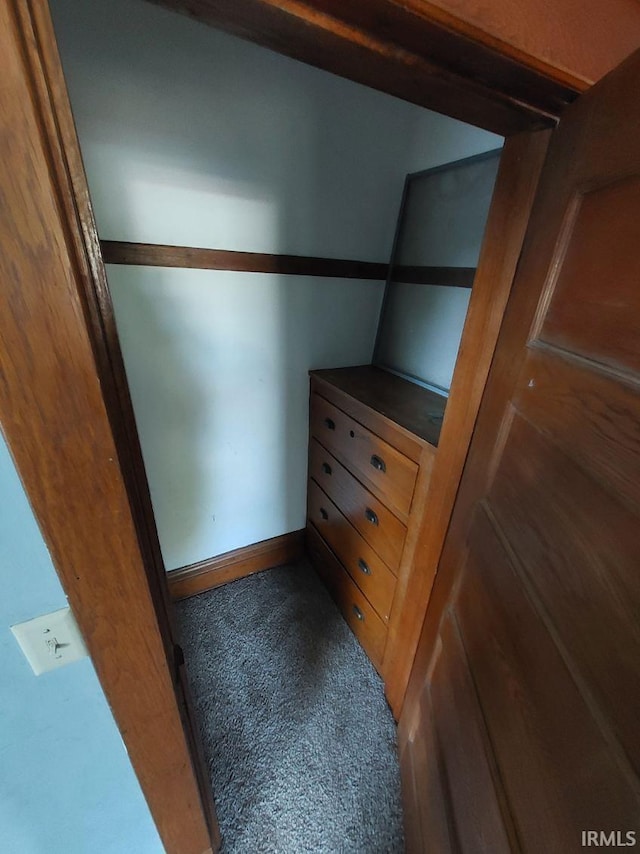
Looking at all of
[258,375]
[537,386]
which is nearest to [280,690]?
[258,375]

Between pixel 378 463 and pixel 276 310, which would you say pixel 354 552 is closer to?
pixel 378 463

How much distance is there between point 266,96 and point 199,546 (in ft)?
5.86

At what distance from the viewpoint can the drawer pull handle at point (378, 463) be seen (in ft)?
3.76

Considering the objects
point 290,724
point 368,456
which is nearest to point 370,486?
point 368,456

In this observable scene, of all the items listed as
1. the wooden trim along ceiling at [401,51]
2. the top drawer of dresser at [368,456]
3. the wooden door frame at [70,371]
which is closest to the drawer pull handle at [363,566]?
the top drawer of dresser at [368,456]

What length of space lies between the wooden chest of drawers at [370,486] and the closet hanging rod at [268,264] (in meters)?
0.42

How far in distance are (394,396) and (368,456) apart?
26 cm

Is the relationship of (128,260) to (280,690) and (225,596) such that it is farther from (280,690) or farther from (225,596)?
(280,690)

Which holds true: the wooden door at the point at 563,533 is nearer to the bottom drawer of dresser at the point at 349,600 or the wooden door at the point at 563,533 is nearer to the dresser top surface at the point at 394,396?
the dresser top surface at the point at 394,396

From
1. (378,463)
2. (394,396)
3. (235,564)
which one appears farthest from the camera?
(235,564)

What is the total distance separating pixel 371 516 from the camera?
4.15 ft

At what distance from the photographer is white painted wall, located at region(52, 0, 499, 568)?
3.24ft

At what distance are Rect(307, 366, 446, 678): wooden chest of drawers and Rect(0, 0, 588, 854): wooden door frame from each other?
2.40ft

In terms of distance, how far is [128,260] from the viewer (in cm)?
110
